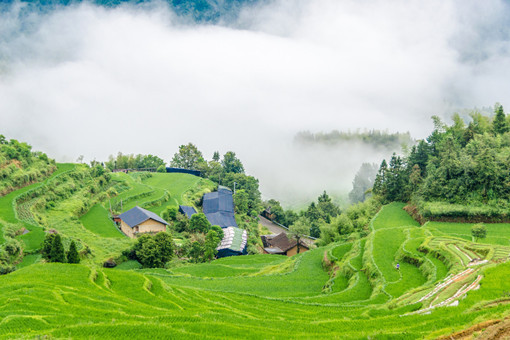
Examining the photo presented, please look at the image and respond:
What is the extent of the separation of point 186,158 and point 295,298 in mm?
108804

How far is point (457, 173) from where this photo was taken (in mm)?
53781

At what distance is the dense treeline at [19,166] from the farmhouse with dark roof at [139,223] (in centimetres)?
1579

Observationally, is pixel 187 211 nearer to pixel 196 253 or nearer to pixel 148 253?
pixel 196 253

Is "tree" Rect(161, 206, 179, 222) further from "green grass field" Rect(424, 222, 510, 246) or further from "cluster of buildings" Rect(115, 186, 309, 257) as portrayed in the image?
"green grass field" Rect(424, 222, 510, 246)

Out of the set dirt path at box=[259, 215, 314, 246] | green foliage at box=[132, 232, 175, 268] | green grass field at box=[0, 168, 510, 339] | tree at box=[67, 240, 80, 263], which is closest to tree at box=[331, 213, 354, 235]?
green grass field at box=[0, 168, 510, 339]

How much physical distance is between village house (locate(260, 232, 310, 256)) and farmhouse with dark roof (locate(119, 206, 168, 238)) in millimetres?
21944

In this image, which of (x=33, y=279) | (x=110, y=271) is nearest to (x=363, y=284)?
(x=110, y=271)

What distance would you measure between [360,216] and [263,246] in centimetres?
2433

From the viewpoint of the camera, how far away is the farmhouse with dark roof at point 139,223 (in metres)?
62.0

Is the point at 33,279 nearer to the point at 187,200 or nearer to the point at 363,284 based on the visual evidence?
the point at 363,284

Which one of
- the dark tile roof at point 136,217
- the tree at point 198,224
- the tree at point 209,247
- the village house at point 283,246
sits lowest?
the village house at point 283,246

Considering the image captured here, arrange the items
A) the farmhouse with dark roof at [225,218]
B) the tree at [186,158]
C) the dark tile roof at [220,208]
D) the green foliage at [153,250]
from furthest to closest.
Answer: the tree at [186,158], the dark tile roof at [220,208], the farmhouse with dark roof at [225,218], the green foliage at [153,250]

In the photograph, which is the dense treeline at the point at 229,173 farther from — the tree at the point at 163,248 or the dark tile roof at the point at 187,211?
the tree at the point at 163,248

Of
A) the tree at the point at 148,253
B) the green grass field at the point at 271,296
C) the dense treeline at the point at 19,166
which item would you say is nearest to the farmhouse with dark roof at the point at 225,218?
the tree at the point at 148,253
